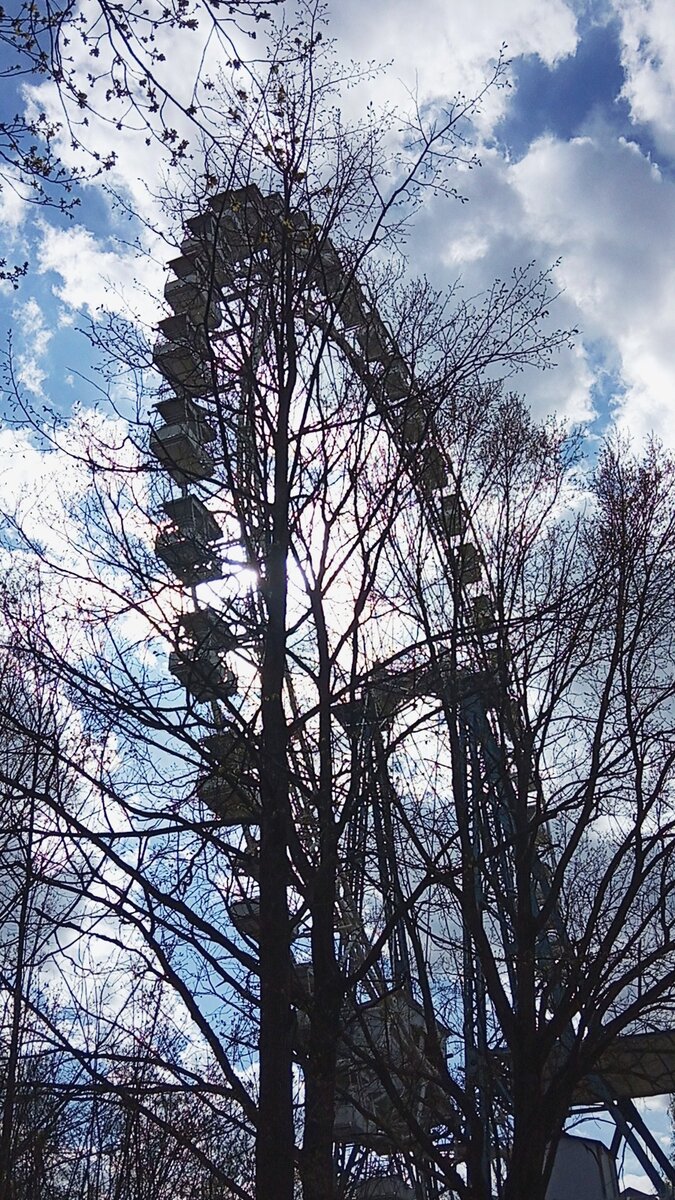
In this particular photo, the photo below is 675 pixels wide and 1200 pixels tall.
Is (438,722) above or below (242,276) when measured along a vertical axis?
below

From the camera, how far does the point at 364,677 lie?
643 centimetres

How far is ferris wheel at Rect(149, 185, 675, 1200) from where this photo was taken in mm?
6395

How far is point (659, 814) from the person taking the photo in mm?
7293

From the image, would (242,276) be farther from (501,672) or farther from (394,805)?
(394,805)

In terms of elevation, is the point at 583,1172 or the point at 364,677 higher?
the point at 364,677

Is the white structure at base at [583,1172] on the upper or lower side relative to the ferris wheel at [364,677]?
lower

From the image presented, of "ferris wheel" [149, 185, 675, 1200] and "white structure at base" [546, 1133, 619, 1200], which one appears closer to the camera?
"ferris wheel" [149, 185, 675, 1200]

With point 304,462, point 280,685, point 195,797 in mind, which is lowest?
point 195,797

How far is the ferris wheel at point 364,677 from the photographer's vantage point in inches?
252

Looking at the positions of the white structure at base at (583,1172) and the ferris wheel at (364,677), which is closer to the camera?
the ferris wheel at (364,677)

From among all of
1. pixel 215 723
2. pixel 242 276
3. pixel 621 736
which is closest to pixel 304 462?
pixel 242 276

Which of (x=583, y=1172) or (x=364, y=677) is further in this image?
(x=583, y=1172)

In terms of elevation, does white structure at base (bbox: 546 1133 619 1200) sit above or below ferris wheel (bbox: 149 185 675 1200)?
below

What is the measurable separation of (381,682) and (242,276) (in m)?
2.91
